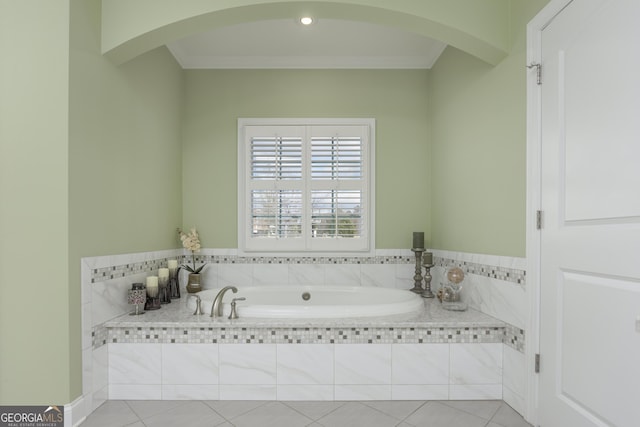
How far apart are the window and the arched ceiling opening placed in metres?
1.27

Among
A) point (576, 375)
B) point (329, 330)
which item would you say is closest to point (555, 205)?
point (576, 375)

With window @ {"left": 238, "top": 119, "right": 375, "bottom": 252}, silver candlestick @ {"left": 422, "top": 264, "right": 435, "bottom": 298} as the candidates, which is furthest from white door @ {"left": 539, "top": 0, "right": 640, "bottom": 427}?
window @ {"left": 238, "top": 119, "right": 375, "bottom": 252}

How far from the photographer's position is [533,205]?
1955 mm

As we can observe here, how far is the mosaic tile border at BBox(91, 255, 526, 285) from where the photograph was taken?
217cm

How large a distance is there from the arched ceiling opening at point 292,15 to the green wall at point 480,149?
0.19m

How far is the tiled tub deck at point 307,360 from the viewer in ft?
7.19

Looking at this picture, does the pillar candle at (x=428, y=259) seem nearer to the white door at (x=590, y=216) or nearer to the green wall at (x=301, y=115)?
the green wall at (x=301, y=115)

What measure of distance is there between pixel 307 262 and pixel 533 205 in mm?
2034

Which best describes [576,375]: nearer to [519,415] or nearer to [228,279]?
[519,415]

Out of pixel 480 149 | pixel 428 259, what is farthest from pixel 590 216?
pixel 428 259

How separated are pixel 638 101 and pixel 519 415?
173 cm

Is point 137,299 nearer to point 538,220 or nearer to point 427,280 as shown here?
point 427,280

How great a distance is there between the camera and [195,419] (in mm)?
2004

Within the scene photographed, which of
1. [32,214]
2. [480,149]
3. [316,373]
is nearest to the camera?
[32,214]
